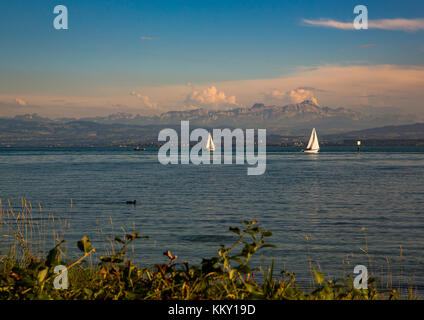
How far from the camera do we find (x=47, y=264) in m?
5.15

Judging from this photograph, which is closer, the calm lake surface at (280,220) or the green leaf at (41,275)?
the green leaf at (41,275)

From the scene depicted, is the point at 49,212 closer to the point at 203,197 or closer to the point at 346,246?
the point at 203,197

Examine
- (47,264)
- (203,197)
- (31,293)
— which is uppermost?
(47,264)

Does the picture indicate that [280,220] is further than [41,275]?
Yes

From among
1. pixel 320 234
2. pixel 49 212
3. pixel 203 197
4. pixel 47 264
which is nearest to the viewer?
pixel 47 264

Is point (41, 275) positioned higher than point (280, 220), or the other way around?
point (41, 275)

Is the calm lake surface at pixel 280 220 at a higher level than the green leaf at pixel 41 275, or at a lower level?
lower

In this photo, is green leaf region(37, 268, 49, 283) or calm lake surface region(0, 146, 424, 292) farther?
calm lake surface region(0, 146, 424, 292)

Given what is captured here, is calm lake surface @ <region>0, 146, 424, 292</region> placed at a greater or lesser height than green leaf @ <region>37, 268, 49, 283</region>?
lesser
